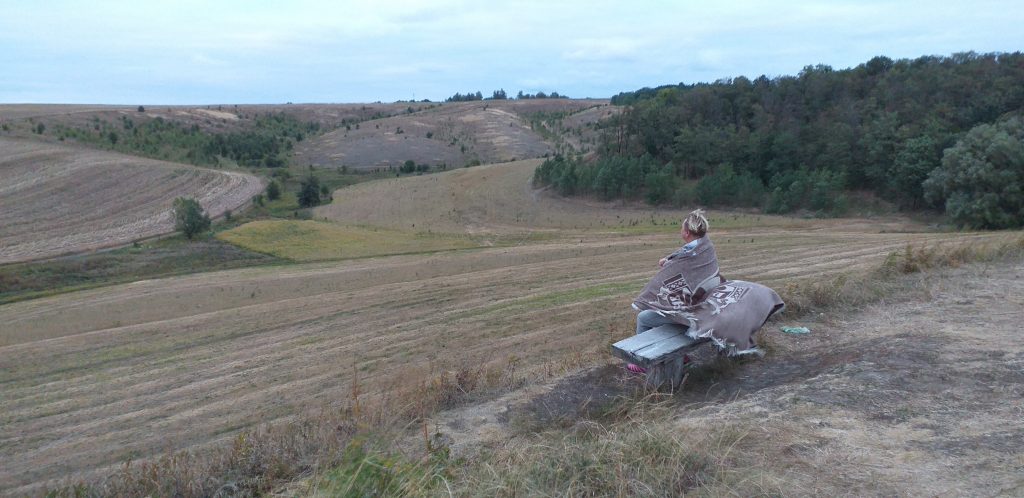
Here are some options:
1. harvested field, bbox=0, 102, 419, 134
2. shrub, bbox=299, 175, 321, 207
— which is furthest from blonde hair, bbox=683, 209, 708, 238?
harvested field, bbox=0, 102, 419, 134

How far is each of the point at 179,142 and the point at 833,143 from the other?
56469mm

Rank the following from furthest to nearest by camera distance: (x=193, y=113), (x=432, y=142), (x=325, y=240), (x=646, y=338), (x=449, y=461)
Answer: (x=193, y=113), (x=432, y=142), (x=325, y=240), (x=646, y=338), (x=449, y=461)

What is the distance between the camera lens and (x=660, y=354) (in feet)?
18.5

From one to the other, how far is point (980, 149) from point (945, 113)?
253 inches

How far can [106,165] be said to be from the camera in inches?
1834

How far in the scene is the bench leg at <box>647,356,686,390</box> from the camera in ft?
18.9

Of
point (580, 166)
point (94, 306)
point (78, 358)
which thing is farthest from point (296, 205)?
point (78, 358)

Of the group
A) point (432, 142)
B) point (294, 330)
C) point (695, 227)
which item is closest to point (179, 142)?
point (432, 142)

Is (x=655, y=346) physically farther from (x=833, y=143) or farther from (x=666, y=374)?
(x=833, y=143)

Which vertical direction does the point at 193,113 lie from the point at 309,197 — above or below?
above

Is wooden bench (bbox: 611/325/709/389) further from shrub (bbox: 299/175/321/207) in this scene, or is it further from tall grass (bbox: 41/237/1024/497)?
shrub (bbox: 299/175/321/207)

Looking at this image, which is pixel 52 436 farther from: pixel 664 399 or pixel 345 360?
pixel 664 399

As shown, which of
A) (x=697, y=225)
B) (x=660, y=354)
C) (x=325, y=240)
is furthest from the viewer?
(x=325, y=240)

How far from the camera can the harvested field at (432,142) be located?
65.8 metres
